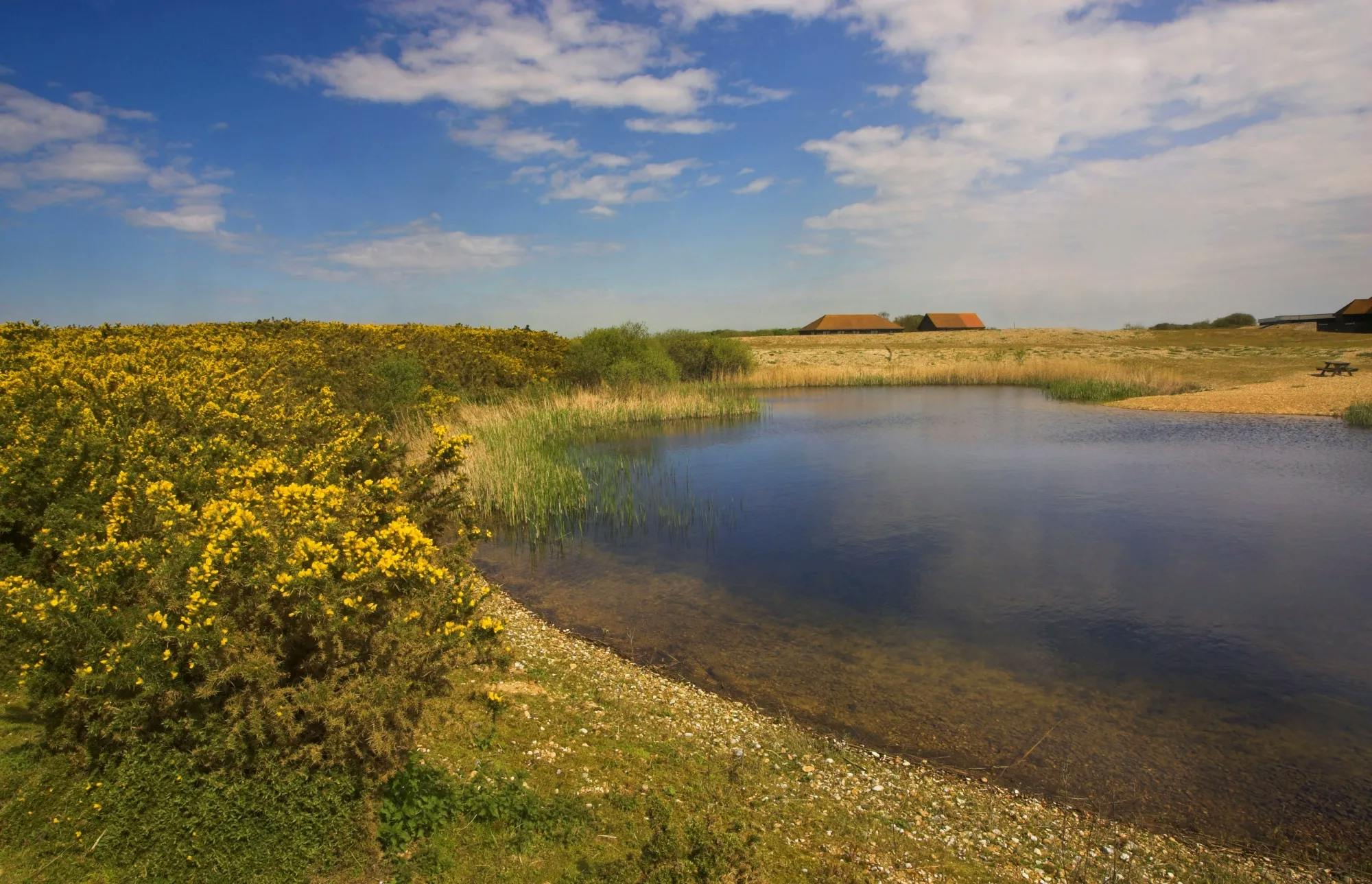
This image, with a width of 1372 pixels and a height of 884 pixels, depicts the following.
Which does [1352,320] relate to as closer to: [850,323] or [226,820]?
[850,323]

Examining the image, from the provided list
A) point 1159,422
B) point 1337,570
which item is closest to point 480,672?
point 1337,570

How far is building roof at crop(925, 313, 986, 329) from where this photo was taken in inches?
3625

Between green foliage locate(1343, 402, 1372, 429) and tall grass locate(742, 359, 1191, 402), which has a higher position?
tall grass locate(742, 359, 1191, 402)

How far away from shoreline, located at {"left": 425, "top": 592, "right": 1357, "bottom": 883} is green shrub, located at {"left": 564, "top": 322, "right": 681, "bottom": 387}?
19.7m

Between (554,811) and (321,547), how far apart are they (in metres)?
1.93

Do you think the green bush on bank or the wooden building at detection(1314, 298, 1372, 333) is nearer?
the green bush on bank

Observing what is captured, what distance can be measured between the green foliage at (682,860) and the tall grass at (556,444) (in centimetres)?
834

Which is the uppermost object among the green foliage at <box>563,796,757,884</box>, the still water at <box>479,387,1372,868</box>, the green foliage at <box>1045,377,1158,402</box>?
the green foliage at <box>1045,377,1158,402</box>

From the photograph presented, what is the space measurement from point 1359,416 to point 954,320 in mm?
74357

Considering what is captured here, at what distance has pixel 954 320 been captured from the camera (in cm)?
9294

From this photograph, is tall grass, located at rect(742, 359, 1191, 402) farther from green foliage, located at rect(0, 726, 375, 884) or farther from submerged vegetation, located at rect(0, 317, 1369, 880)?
green foliage, located at rect(0, 726, 375, 884)

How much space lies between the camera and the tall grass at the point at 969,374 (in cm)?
3272

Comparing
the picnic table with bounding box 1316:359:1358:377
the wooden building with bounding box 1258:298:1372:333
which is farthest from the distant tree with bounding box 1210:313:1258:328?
the picnic table with bounding box 1316:359:1358:377

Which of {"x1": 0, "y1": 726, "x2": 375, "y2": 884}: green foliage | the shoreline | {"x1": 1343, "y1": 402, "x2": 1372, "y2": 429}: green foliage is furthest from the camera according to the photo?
{"x1": 1343, "y1": 402, "x2": 1372, "y2": 429}: green foliage
